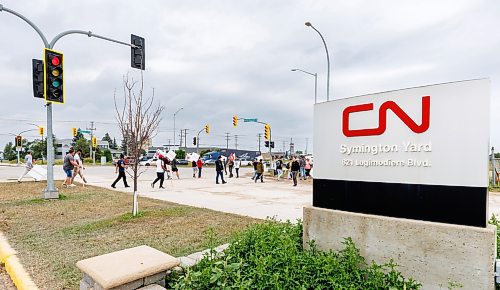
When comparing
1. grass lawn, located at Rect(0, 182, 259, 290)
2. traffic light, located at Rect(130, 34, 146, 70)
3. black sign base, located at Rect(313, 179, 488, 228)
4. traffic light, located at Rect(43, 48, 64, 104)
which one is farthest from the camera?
traffic light, located at Rect(130, 34, 146, 70)

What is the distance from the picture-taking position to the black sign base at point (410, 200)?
291 cm

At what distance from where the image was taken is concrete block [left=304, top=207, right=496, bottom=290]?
281 cm

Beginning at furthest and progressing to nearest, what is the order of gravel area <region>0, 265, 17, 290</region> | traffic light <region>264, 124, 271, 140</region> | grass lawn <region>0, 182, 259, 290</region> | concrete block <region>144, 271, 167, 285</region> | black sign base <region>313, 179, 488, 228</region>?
1. traffic light <region>264, 124, 271, 140</region>
2. grass lawn <region>0, 182, 259, 290</region>
3. gravel area <region>0, 265, 17, 290</region>
4. concrete block <region>144, 271, 167, 285</region>
5. black sign base <region>313, 179, 488, 228</region>

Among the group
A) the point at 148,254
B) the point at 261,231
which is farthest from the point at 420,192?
the point at 148,254

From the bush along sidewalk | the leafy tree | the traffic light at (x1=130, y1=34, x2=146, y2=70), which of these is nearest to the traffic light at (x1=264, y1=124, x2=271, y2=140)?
the traffic light at (x1=130, y1=34, x2=146, y2=70)

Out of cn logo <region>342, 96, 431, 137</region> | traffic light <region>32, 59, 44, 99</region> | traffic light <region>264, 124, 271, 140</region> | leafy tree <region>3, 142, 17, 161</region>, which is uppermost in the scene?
traffic light <region>32, 59, 44, 99</region>

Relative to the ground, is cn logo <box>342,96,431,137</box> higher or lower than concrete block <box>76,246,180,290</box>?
higher

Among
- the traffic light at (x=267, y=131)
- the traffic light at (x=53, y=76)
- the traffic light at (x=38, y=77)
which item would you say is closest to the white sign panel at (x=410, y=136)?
the traffic light at (x=53, y=76)

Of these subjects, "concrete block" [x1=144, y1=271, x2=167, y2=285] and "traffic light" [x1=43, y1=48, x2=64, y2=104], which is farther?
"traffic light" [x1=43, y1=48, x2=64, y2=104]

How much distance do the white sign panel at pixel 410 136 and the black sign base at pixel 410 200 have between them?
0.23 feet

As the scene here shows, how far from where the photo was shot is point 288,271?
324 cm

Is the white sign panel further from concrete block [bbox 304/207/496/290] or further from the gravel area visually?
the gravel area

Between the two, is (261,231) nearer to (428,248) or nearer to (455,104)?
(428,248)

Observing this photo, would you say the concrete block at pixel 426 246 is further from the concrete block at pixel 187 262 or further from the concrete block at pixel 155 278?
the concrete block at pixel 155 278
